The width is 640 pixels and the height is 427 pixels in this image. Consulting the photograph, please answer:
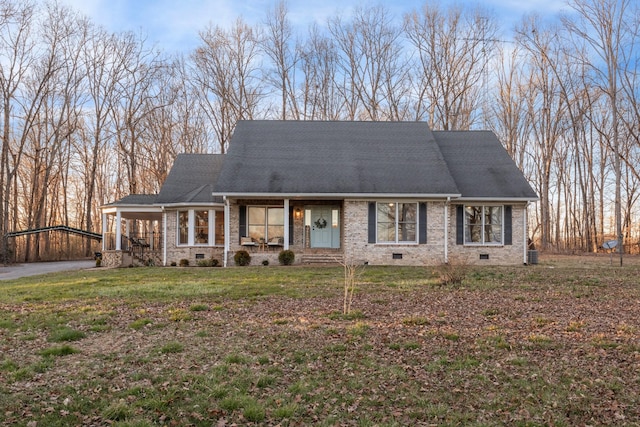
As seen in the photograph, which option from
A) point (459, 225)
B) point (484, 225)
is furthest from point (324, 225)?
point (484, 225)

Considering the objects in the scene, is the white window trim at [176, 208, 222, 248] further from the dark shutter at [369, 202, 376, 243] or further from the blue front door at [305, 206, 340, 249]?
the dark shutter at [369, 202, 376, 243]

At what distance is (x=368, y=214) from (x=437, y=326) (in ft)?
36.4

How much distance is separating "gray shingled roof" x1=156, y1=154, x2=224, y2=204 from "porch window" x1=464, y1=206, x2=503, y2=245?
997 centimetres

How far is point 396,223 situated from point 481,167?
4992 mm

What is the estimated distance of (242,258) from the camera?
708 inches

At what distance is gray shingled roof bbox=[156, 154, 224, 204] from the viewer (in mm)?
19500

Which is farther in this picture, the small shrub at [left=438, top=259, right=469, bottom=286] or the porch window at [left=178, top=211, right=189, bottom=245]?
the porch window at [left=178, top=211, right=189, bottom=245]

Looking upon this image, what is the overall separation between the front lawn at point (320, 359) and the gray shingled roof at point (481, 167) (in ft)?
29.0

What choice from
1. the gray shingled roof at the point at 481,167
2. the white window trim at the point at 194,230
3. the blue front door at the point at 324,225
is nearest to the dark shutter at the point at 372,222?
the blue front door at the point at 324,225

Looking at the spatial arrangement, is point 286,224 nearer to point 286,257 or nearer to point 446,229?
point 286,257

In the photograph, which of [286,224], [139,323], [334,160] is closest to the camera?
[139,323]

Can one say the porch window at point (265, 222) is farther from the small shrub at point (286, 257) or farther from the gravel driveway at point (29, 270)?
the gravel driveway at point (29, 270)

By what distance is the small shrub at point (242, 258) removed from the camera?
1797 centimetres

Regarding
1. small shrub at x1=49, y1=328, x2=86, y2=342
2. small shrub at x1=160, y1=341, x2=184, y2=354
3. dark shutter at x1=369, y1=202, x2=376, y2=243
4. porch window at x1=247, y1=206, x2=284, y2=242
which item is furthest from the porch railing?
small shrub at x1=160, y1=341, x2=184, y2=354
